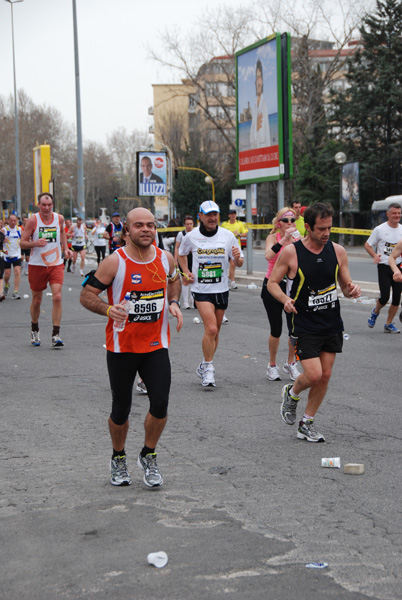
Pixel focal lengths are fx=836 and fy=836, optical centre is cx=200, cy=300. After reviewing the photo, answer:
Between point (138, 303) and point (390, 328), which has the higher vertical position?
point (138, 303)

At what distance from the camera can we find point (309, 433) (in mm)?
6449

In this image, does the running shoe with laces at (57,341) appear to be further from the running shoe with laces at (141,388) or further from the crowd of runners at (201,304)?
the running shoe with laces at (141,388)

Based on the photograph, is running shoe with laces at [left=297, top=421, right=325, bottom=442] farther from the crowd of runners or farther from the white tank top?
the white tank top

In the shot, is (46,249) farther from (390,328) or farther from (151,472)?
(151,472)

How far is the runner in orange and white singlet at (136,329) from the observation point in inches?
205

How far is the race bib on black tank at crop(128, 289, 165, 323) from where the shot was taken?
522 centimetres

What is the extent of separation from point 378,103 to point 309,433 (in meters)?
43.4

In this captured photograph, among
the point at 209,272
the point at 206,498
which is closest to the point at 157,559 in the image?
the point at 206,498

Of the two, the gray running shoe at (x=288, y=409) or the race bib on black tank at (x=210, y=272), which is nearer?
the gray running shoe at (x=288, y=409)

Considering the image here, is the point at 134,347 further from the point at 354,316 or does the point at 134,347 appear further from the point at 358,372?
the point at 354,316

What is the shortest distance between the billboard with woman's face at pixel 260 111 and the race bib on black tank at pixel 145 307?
60.8 ft

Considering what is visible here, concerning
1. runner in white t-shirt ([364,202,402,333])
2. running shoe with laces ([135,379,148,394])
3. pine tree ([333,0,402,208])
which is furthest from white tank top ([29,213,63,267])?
pine tree ([333,0,402,208])

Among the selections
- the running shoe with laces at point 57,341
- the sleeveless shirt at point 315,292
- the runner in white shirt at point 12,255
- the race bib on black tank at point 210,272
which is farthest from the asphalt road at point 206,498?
the runner in white shirt at point 12,255

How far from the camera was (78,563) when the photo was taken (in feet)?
13.0
